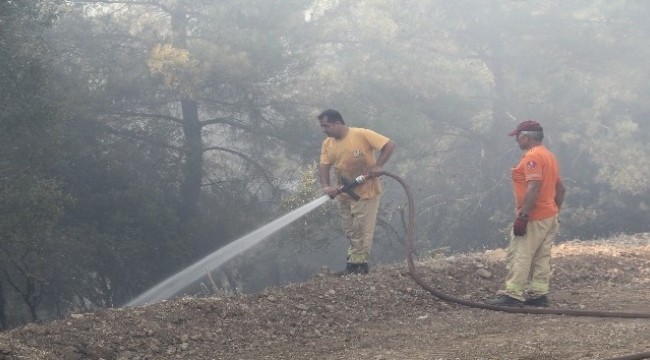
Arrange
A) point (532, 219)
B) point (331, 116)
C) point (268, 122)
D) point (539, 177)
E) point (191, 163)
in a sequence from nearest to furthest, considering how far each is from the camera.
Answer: point (539, 177)
point (532, 219)
point (331, 116)
point (191, 163)
point (268, 122)

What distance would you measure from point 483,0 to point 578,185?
22.2ft

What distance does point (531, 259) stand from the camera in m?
7.62

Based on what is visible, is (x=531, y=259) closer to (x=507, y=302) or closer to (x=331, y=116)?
(x=507, y=302)

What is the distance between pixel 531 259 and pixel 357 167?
88.1 inches

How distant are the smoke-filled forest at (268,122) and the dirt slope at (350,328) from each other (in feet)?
12.3

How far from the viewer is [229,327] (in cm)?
669

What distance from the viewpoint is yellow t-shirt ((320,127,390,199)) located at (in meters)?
8.88

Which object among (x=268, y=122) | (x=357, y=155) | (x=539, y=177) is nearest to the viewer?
(x=539, y=177)

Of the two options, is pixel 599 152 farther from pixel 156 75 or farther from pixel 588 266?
pixel 588 266

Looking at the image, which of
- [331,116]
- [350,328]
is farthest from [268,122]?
[350,328]

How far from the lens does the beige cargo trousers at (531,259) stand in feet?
24.8

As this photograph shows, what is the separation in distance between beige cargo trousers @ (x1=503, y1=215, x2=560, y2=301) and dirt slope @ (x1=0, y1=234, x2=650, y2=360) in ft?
1.07

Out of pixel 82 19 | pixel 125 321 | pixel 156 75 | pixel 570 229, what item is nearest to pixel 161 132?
pixel 156 75

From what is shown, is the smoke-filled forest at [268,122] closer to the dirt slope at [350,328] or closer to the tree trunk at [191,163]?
the tree trunk at [191,163]
